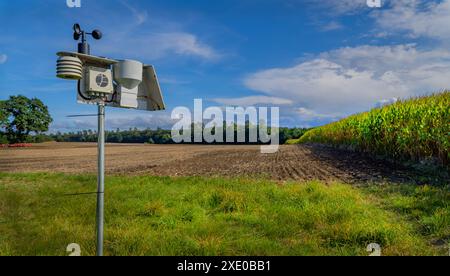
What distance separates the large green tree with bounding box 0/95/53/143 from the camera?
1530 inches

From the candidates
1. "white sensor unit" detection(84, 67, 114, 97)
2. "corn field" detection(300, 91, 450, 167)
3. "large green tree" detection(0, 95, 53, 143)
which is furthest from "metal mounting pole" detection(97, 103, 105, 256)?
"large green tree" detection(0, 95, 53, 143)

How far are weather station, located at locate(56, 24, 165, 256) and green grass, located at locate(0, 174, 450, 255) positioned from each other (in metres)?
1.43

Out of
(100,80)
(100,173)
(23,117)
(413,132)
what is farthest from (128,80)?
(23,117)

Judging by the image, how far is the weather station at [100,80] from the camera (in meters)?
3.99

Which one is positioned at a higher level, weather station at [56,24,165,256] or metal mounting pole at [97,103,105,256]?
weather station at [56,24,165,256]

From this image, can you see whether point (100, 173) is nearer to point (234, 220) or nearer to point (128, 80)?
point (128, 80)

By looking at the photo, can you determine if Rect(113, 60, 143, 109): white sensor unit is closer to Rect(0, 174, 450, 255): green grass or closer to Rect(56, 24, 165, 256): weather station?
Rect(56, 24, 165, 256): weather station

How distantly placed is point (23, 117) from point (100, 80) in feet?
148

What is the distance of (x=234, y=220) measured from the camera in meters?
6.15

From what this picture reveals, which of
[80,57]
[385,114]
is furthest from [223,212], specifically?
[385,114]

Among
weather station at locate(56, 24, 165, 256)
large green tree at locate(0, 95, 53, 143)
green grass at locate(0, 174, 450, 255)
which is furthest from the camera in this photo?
large green tree at locate(0, 95, 53, 143)

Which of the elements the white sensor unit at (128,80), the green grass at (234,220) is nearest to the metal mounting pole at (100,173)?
the white sensor unit at (128,80)

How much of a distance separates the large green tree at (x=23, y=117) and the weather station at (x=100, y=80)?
41.3 metres
